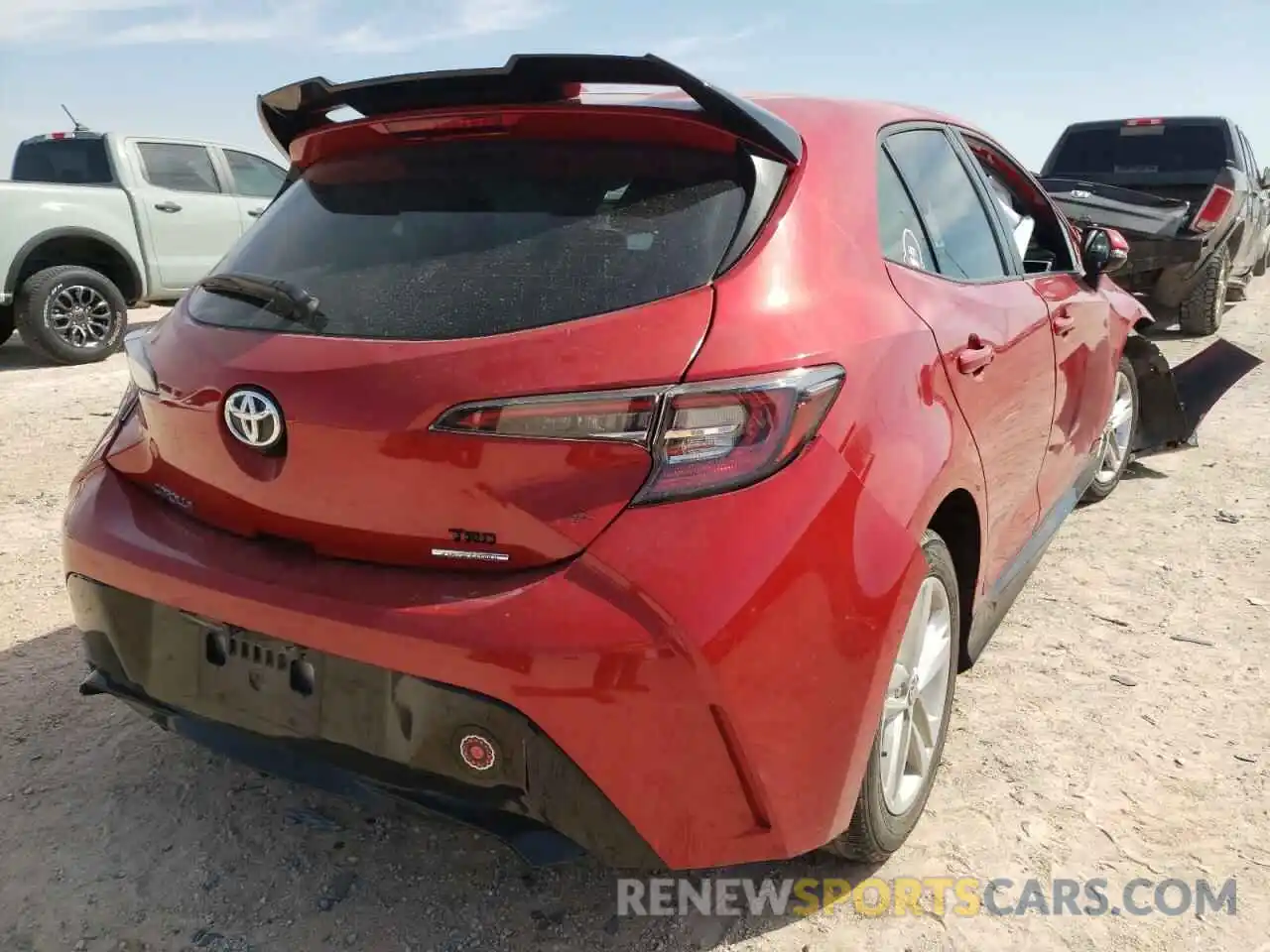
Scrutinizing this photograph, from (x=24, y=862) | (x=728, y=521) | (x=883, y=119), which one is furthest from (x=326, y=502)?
(x=883, y=119)

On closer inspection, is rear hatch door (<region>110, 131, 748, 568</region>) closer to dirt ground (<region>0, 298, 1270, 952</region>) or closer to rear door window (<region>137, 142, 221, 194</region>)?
dirt ground (<region>0, 298, 1270, 952</region>)

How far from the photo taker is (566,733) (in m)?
1.63

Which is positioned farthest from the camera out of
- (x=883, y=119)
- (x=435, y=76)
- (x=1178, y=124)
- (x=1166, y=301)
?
(x=1178, y=124)

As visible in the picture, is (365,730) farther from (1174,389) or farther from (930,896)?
(1174,389)

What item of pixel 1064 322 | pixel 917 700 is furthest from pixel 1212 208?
pixel 917 700

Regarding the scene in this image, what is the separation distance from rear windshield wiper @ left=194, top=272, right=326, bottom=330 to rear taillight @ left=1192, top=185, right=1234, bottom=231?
8.35 meters

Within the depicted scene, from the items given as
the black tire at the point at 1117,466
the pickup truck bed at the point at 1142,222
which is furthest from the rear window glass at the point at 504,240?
the pickup truck bed at the point at 1142,222

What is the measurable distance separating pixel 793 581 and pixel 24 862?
1.81m

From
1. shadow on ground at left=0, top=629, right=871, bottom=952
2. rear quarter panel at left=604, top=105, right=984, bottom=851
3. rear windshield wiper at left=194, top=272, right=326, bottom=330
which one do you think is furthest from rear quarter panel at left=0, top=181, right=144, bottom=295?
rear quarter panel at left=604, top=105, right=984, bottom=851

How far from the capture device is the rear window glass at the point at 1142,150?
9781mm

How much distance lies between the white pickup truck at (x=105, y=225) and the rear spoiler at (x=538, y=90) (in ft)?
20.6

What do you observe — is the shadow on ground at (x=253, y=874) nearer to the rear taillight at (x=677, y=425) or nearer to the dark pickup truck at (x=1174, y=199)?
the rear taillight at (x=677, y=425)

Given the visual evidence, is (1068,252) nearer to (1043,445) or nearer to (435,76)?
(1043,445)

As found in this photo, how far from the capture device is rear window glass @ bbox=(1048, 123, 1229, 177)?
978 centimetres
